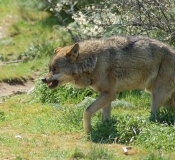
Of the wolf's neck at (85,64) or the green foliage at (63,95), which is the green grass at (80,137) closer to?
the wolf's neck at (85,64)

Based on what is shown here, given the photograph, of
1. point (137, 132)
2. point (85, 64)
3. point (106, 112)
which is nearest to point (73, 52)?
point (85, 64)

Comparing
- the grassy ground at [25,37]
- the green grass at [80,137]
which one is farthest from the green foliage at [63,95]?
the grassy ground at [25,37]

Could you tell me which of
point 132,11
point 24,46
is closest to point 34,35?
point 24,46

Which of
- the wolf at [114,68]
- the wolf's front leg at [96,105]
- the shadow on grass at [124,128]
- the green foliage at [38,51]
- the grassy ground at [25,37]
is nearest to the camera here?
the shadow on grass at [124,128]

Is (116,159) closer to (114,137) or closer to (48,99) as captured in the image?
(114,137)

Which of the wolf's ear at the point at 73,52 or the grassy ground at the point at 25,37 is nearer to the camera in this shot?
the wolf's ear at the point at 73,52

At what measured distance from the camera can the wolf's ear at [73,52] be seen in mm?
10523

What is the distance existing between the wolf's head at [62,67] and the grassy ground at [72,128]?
0.84 metres

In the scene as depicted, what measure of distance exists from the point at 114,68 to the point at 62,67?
3.11 ft

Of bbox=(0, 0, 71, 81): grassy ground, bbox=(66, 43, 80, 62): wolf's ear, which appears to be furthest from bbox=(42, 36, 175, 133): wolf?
bbox=(0, 0, 71, 81): grassy ground

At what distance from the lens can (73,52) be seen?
10.6 m

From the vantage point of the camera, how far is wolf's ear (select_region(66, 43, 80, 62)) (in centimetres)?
1052

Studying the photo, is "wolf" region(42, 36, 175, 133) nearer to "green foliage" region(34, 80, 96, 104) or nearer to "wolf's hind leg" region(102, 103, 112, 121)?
"wolf's hind leg" region(102, 103, 112, 121)

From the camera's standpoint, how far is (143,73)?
1090 cm
